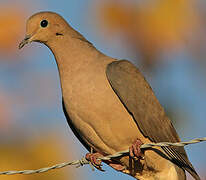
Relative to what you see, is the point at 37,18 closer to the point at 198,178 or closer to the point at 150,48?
the point at 150,48

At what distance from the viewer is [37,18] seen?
622cm

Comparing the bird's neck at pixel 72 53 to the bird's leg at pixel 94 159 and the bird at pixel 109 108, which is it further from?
the bird's leg at pixel 94 159

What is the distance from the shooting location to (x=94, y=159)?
5.78 m

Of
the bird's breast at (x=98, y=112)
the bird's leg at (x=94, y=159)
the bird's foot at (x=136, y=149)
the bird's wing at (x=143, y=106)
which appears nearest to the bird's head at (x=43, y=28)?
the bird's breast at (x=98, y=112)

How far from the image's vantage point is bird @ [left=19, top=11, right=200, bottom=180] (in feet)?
18.1

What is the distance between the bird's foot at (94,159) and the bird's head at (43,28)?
1416 mm

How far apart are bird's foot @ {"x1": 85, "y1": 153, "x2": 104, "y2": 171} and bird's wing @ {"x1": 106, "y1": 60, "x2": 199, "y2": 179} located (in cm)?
58

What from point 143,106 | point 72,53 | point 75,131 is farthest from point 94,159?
point 72,53

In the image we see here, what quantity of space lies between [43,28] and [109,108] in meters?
1.37

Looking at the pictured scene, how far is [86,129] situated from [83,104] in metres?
0.31

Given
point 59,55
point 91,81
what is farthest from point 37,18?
point 91,81

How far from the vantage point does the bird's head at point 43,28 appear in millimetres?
6148

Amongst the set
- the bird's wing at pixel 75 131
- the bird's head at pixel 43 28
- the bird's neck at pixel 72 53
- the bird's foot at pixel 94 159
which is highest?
the bird's head at pixel 43 28

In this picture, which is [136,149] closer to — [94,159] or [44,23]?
[94,159]
